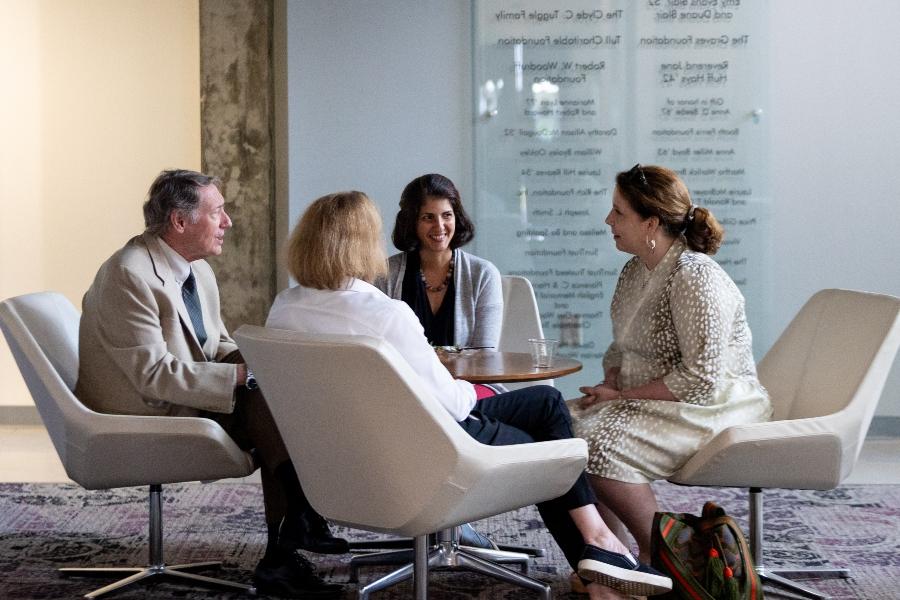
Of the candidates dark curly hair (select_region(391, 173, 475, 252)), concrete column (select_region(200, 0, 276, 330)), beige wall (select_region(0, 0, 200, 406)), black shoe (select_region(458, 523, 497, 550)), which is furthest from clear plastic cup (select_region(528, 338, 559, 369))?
beige wall (select_region(0, 0, 200, 406))

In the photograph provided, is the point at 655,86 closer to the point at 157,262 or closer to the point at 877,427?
the point at 877,427

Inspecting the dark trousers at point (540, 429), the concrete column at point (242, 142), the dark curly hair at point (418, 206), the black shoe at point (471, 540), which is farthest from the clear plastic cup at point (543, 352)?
the concrete column at point (242, 142)

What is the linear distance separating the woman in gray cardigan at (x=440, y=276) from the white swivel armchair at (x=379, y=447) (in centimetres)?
131

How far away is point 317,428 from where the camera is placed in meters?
2.94

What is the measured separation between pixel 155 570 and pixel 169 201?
116cm

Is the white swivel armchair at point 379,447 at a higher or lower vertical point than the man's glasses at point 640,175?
lower

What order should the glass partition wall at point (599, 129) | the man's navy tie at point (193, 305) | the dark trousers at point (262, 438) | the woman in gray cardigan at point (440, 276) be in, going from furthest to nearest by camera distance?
the glass partition wall at point (599, 129) → the woman in gray cardigan at point (440, 276) → the man's navy tie at point (193, 305) → the dark trousers at point (262, 438)

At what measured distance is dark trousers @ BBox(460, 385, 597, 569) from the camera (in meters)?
3.24

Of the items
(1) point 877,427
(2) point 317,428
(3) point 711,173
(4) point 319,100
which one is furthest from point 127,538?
(1) point 877,427

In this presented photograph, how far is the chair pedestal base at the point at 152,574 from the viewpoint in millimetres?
3664

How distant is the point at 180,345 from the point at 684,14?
3357 millimetres

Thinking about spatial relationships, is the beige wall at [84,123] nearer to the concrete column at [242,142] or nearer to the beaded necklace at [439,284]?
the concrete column at [242,142]

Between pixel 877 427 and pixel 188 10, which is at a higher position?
pixel 188 10

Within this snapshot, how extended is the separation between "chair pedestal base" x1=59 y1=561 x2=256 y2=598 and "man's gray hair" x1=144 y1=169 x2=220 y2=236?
3.48ft
